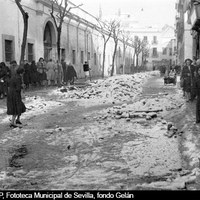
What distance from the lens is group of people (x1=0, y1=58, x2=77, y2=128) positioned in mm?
9320

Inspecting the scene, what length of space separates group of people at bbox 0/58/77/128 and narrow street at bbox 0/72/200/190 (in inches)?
21.2

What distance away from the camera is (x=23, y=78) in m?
20.1

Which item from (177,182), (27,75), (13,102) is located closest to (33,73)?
(27,75)

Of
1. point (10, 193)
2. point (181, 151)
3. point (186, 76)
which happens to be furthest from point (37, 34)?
point (10, 193)

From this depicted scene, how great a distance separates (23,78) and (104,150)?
13.8 meters

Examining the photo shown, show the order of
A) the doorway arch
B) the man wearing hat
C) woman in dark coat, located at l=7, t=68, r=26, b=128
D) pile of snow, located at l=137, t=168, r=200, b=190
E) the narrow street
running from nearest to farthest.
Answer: pile of snow, located at l=137, t=168, r=200, b=190
the narrow street
woman in dark coat, located at l=7, t=68, r=26, b=128
the man wearing hat
the doorway arch

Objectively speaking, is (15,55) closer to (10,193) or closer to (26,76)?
(26,76)

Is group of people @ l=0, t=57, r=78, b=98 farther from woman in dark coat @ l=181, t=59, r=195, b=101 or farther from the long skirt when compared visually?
the long skirt

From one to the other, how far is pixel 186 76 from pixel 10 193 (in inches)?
452

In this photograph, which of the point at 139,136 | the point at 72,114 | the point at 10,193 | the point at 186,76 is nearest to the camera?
the point at 10,193

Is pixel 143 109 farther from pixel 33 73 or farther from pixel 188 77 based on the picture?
pixel 33 73

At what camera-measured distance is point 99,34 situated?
147 ft

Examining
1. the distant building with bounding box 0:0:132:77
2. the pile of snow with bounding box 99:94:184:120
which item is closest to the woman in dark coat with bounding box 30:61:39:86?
the distant building with bounding box 0:0:132:77

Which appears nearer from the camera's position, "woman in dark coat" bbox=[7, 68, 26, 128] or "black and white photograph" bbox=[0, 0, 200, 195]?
"black and white photograph" bbox=[0, 0, 200, 195]
